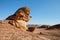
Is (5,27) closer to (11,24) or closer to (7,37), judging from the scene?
(11,24)

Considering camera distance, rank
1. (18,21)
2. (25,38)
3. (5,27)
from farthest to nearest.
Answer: (18,21) → (5,27) → (25,38)

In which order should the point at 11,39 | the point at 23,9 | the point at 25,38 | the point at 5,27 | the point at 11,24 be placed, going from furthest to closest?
1. the point at 23,9
2. the point at 11,24
3. the point at 5,27
4. the point at 25,38
5. the point at 11,39

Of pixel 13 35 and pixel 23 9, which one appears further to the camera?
pixel 23 9

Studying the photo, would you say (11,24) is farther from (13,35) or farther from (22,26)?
(13,35)

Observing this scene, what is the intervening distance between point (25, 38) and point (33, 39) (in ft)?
4.25

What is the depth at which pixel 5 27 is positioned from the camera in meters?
19.6

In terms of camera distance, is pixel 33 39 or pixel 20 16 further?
pixel 20 16

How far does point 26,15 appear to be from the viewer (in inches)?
1018

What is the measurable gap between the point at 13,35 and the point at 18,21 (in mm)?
6170

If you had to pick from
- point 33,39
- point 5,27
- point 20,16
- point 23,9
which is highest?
point 23,9

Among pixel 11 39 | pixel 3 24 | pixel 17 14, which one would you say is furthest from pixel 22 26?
pixel 11 39

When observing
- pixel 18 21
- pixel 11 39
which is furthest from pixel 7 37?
pixel 18 21

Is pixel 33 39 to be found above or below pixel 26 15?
below

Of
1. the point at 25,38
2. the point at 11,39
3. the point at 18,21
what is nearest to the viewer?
the point at 11,39
